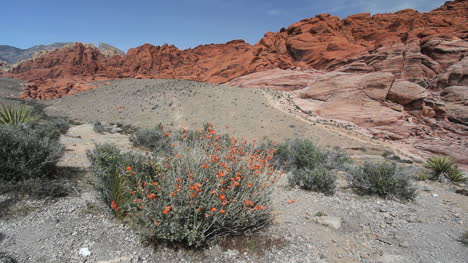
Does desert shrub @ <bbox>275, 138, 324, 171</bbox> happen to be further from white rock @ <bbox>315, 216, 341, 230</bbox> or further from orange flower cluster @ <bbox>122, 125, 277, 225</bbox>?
orange flower cluster @ <bbox>122, 125, 277, 225</bbox>

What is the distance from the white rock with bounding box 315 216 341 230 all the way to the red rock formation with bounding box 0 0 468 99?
23.5m

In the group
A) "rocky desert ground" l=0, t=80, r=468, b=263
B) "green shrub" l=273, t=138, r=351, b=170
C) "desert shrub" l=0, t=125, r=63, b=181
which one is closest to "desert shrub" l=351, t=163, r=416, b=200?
"rocky desert ground" l=0, t=80, r=468, b=263

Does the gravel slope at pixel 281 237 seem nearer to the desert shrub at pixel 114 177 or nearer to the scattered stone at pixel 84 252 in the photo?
the scattered stone at pixel 84 252

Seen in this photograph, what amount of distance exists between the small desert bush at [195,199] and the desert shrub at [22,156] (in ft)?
4.44

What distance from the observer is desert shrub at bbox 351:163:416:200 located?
5020 millimetres

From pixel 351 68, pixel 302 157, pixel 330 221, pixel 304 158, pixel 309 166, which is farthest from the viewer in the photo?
pixel 351 68

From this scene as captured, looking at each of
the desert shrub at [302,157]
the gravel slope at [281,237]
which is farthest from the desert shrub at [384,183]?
the desert shrub at [302,157]

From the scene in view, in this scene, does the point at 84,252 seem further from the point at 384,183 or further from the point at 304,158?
the point at 304,158

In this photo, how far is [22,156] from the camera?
3.92m

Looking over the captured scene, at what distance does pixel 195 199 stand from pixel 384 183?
444 centimetres

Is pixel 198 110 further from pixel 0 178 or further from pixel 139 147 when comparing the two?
pixel 0 178

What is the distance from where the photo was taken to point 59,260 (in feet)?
7.93

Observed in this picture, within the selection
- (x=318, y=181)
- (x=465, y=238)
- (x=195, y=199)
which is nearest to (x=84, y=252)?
(x=195, y=199)

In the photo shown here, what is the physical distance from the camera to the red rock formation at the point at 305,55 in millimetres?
22531
